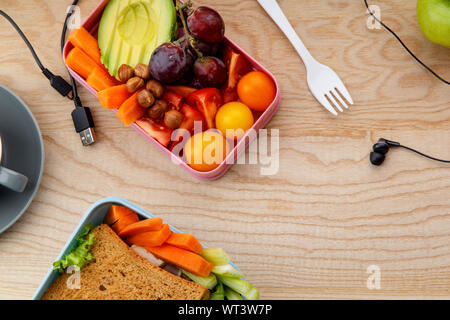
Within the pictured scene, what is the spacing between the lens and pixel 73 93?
89 cm

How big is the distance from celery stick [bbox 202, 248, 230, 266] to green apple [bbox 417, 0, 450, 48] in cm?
56

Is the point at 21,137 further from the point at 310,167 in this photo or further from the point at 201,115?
the point at 310,167

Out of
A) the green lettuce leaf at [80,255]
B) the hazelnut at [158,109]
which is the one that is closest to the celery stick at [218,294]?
the green lettuce leaf at [80,255]

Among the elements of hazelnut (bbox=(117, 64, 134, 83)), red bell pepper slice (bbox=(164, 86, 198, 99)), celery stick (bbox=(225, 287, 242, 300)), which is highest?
hazelnut (bbox=(117, 64, 134, 83))

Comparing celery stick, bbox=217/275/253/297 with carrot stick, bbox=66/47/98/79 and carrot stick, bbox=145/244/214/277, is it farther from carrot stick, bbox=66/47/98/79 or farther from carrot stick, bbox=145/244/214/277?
carrot stick, bbox=66/47/98/79

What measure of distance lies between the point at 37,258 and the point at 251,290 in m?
0.45

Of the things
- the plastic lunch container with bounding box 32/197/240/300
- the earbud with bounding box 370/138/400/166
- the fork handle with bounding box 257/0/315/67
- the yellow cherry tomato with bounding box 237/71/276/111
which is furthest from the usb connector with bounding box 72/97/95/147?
the earbud with bounding box 370/138/400/166

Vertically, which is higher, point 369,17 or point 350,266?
point 369,17

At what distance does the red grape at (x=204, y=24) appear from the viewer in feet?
2.49

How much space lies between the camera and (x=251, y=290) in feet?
2.40

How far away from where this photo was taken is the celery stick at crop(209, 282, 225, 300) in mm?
731

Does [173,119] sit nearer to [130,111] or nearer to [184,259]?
[130,111]

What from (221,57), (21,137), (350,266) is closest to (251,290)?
(350,266)

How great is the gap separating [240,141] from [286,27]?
261mm
